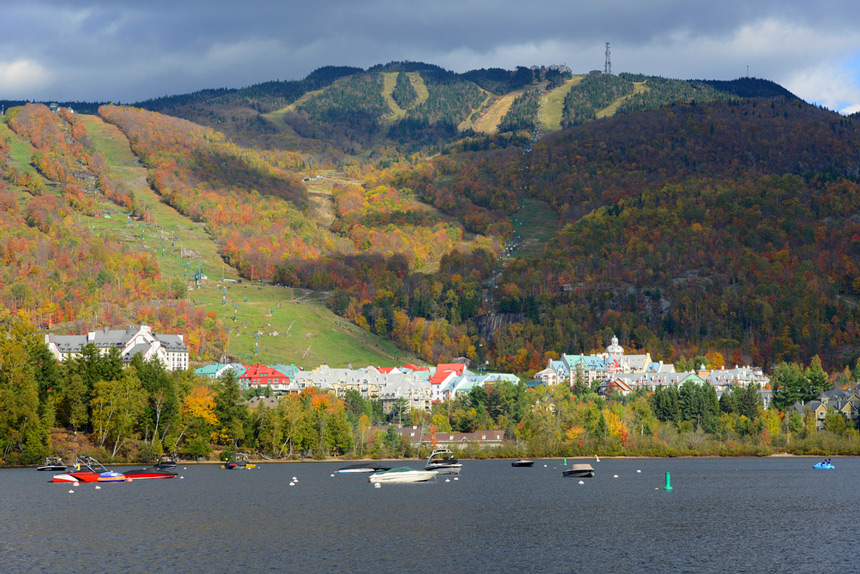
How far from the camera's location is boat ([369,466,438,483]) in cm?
13438

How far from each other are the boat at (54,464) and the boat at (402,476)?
44574 millimetres

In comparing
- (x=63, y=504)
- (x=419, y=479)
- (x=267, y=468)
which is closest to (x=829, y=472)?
(x=419, y=479)

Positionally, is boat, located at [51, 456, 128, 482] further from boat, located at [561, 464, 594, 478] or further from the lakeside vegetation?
boat, located at [561, 464, 594, 478]

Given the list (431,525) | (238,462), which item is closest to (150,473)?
(238,462)

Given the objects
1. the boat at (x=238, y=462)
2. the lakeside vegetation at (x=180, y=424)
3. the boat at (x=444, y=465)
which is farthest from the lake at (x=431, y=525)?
the boat at (x=238, y=462)

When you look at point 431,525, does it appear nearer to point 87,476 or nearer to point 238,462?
point 87,476

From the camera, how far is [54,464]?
468 feet

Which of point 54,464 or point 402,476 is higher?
point 54,464

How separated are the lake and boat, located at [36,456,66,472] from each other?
3.68m

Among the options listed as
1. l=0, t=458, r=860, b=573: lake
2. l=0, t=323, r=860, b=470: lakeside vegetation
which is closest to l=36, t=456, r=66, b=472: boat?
l=0, t=323, r=860, b=470: lakeside vegetation

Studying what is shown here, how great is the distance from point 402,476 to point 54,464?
5055 cm

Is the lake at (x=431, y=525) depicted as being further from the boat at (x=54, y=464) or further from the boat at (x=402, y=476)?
the boat at (x=54, y=464)

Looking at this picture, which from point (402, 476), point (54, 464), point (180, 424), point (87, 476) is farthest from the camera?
point (180, 424)

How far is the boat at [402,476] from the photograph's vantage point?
13438 cm
